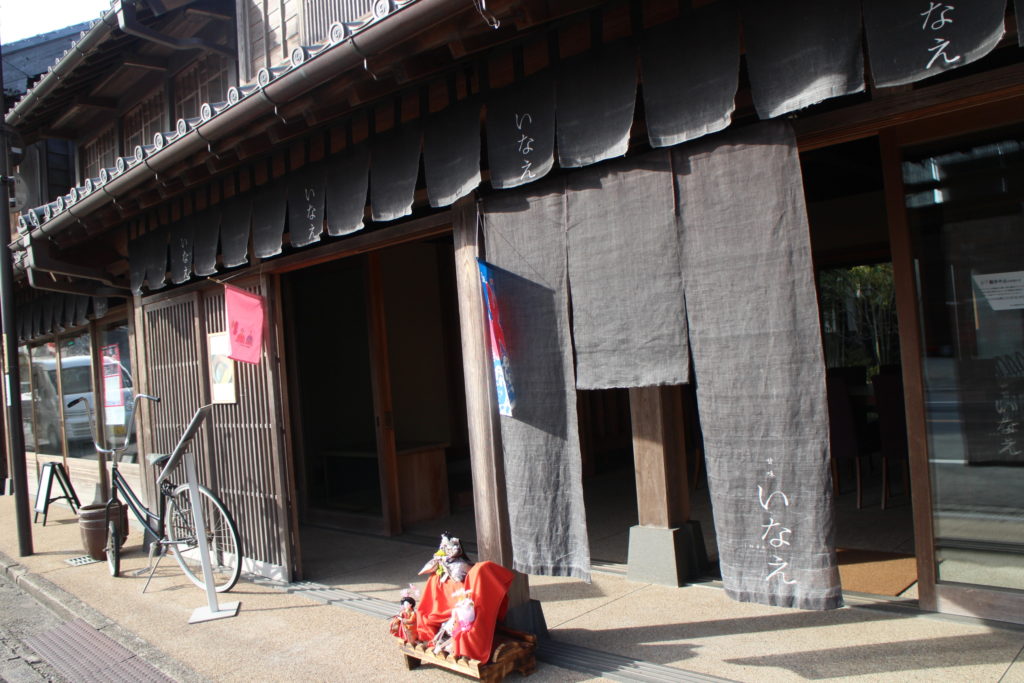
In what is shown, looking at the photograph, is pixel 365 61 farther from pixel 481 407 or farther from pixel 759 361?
pixel 759 361

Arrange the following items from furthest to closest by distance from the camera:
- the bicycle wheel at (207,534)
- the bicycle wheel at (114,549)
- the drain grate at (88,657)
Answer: the bicycle wheel at (114,549) < the bicycle wheel at (207,534) < the drain grate at (88,657)

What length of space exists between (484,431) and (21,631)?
4561 millimetres

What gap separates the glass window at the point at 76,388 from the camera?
11.5 meters

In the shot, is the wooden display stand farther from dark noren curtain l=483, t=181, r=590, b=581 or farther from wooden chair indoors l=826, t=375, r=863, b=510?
wooden chair indoors l=826, t=375, r=863, b=510

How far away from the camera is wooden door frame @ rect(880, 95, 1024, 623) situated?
13.8 ft

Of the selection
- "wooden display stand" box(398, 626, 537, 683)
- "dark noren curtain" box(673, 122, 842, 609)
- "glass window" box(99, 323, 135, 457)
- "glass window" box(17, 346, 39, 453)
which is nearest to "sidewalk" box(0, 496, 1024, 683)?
"wooden display stand" box(398, 626, 537, 683)

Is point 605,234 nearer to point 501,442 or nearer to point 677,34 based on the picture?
point 677,34

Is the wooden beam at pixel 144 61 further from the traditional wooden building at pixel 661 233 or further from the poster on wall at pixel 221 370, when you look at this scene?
the poster on wall at pixel 221 370

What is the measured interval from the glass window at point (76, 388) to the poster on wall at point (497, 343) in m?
9.32

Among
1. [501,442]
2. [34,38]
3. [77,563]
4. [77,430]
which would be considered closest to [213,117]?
[501,442]

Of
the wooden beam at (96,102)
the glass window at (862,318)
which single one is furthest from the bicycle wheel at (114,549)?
the glass window at (862,318)

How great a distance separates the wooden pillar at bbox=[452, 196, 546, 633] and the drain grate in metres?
2.18

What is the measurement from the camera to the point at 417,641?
4.39 metres

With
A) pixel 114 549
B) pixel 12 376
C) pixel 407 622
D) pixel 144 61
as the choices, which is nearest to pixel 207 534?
pixel 114 549
